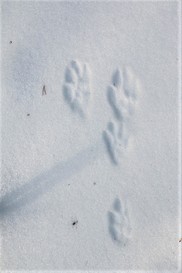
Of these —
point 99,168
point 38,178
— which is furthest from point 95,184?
point 38,178

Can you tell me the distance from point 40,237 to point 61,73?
1.97 ft

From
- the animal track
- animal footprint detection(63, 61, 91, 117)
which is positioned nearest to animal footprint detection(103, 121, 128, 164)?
the animal track

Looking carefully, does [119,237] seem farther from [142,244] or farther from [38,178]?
[38,178]

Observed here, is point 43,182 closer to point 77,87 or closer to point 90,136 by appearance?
point 90,136

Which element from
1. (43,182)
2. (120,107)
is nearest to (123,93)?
(120,107)

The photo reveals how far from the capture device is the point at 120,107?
126cm

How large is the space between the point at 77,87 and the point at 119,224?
1.74 feet

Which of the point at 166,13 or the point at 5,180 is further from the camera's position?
the point at 166,13

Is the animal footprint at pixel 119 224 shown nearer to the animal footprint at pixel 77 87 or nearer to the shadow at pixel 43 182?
the shadow at pixel 43 182

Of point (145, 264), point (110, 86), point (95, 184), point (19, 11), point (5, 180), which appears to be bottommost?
point (145, 264)

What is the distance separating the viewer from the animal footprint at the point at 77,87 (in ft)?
4.08

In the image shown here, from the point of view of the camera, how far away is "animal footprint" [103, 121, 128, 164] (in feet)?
4.06

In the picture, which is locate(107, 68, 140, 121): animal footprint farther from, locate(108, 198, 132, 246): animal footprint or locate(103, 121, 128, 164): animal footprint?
locate(108, 198, 132, 246): animal footprint

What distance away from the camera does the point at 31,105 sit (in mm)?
1226
